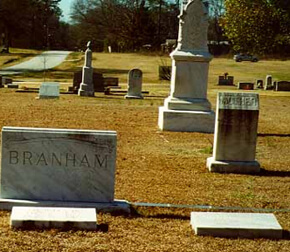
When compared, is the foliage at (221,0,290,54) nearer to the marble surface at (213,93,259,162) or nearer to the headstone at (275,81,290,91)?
the headstone at (275,81,290,91)

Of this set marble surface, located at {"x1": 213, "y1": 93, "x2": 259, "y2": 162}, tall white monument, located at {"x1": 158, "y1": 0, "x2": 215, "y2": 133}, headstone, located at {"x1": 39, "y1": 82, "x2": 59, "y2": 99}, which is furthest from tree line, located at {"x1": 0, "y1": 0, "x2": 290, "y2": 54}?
marble surface, located at {"x1": 213, "y1": 93, "x2": 259, "y2": 162}

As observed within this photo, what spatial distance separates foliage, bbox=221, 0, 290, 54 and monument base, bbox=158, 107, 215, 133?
65.6 ft

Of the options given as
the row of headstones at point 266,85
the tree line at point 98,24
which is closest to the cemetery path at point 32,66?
the tree line at point 98,24

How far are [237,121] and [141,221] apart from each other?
145 inches

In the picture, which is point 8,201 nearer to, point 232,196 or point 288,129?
point 232,196

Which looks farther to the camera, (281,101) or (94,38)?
(94,38)

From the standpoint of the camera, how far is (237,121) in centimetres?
952

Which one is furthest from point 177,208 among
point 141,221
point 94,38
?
point 94,38

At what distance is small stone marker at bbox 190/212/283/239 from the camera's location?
587cm

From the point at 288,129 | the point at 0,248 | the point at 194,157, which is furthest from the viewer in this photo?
the point at 288,129

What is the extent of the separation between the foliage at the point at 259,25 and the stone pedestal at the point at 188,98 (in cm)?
1964

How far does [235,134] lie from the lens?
959 centimetres

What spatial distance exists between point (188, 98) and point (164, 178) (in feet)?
19.4

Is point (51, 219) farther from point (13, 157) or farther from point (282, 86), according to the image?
point (282, 86)
